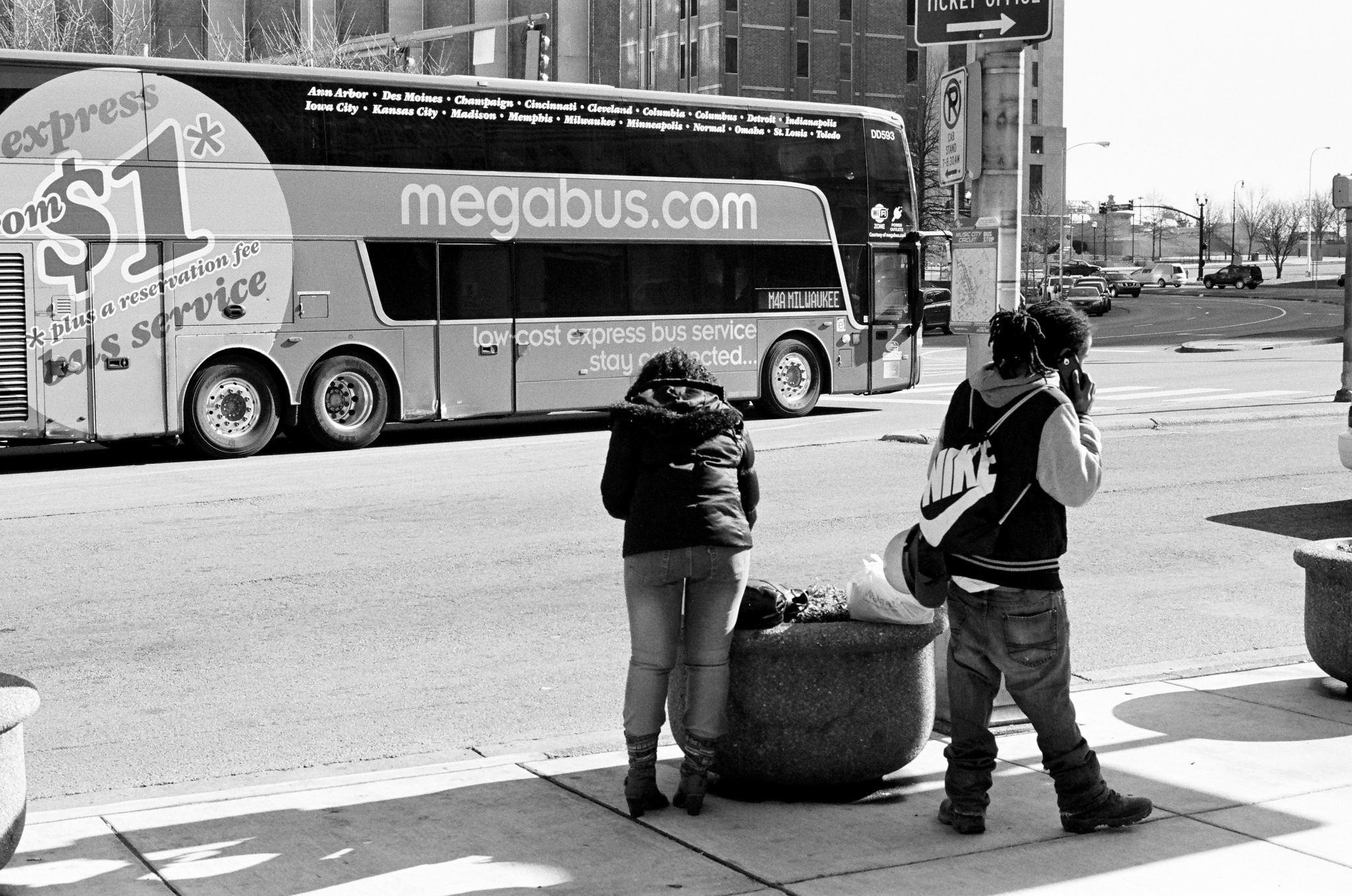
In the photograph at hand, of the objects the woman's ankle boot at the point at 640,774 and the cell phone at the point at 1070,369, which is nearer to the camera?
the cell phone at the point at 1070,369

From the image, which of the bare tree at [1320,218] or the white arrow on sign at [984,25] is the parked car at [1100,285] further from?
the bare tree at [1320,218]

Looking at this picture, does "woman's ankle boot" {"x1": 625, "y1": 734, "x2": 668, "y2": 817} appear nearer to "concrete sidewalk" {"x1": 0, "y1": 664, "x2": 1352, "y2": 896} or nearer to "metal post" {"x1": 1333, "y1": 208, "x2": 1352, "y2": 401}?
"concrete sidewalk" {"x1": 0, "y1": 664, "x2": 1352, "y2": 896}

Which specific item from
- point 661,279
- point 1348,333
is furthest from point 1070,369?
point 1348,333

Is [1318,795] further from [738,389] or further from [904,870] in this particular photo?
[738,389]

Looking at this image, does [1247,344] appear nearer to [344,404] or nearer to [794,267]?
[794,267]

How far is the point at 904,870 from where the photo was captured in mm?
4781

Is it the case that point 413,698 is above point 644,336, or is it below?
below

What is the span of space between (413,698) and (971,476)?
3380mm

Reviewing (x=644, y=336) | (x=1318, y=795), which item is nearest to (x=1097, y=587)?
(x=1318, y=795)

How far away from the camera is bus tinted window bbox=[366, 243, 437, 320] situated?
18281 millimetres

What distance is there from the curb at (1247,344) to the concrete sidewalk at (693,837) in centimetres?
3508

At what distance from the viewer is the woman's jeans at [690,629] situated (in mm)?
5328

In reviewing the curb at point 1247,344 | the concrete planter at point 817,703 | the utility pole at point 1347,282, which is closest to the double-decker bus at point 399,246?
the utility pole at point 1347,282

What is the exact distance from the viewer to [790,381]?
21766mm
